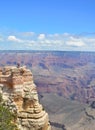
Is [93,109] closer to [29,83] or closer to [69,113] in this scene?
[69,113]

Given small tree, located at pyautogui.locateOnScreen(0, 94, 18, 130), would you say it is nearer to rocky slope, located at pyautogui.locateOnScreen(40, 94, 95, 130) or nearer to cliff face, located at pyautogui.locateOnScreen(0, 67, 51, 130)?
cliff face, located at pyautogui.locateOnScreen(0, 67, 51, 130)

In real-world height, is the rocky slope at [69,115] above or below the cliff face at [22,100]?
below

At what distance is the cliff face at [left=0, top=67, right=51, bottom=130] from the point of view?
969 inches

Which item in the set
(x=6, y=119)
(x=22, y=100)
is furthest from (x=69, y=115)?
(x=6, y=119)

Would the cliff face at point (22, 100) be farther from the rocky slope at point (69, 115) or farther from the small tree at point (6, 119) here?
the rocky slope at point (69, 115)

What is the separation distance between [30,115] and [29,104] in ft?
2.58

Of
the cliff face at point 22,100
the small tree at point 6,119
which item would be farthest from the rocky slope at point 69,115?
the small tree at point 6,119

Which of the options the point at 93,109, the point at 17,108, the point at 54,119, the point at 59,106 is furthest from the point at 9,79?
the point at 59,106

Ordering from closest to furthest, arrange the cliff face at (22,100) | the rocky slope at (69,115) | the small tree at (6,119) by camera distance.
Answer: the small tree at (6,119), the cliff face at (22,100), the rocky slope at (69,115)

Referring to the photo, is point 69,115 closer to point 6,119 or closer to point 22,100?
point 22,100

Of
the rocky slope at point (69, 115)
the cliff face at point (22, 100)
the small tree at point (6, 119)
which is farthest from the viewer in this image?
the rocky slope at point (69, 115)

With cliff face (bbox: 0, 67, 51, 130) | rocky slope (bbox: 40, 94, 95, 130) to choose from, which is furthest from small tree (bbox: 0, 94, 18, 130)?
rocky slope (bbox: 40, 94, 95, 130)

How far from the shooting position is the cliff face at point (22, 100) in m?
24.6

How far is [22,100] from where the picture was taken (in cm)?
2520
